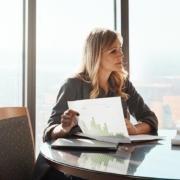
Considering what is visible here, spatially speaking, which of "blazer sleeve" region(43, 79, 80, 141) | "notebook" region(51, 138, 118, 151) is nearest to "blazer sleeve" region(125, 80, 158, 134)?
"blazer sleeve" region(43, 79, 80, 141)

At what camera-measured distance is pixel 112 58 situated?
6.24 feet

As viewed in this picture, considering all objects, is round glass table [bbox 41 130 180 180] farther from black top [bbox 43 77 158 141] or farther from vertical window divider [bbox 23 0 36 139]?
vertical window divider [bbox 23 0 36 139]

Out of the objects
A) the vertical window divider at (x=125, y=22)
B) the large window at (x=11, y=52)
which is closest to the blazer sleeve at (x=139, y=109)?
the large window at (x=11, y=52)

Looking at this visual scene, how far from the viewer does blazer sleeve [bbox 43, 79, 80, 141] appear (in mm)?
1575

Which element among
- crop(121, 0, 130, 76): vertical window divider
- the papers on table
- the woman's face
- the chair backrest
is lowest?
the chair backrest

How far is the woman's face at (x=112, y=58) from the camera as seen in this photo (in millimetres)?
1886

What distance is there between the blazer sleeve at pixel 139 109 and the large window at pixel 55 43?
60 centimetres

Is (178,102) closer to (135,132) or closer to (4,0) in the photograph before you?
(135,132)

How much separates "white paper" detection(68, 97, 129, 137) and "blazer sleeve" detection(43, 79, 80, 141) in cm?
27

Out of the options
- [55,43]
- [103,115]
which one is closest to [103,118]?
[103,115]

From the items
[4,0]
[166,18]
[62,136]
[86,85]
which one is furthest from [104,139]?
[166,18]

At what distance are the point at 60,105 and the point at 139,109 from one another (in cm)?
52

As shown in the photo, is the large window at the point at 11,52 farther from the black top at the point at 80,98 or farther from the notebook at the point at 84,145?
the notebook at the point at 84,145

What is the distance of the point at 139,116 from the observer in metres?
1.96
